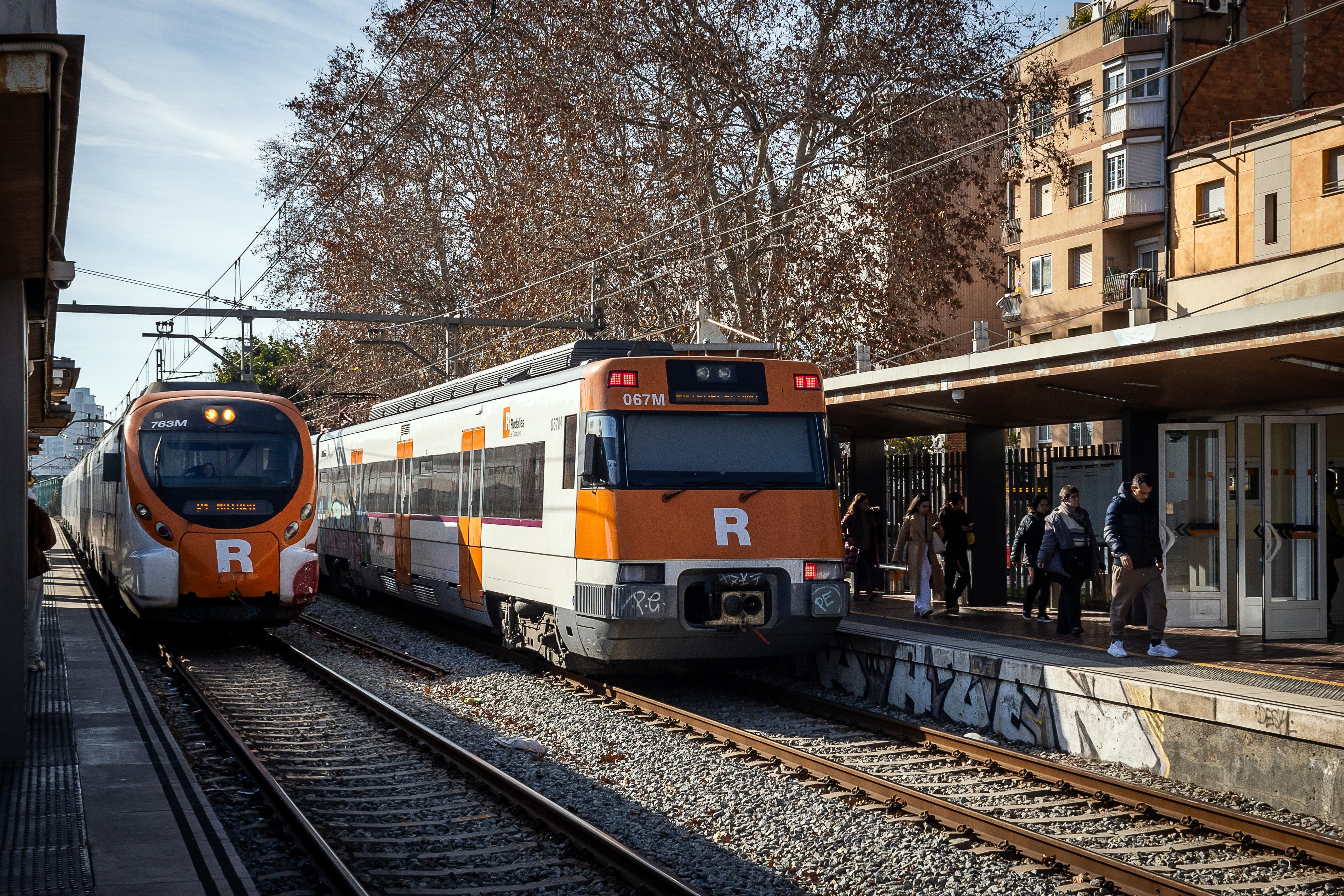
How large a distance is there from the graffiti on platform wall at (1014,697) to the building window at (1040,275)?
104 feet

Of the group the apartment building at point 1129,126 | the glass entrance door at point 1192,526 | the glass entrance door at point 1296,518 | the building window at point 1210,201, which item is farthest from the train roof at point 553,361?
the apartment building at point 1129,126

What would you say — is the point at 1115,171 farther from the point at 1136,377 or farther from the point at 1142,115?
the point at 1136,377

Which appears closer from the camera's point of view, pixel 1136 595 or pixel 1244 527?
pixel 1136 595

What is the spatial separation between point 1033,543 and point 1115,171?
26.0m

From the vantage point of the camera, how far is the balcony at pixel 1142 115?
3756 centimetres

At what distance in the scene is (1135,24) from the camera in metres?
37.1

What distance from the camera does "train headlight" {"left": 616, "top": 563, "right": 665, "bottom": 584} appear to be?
11.4m

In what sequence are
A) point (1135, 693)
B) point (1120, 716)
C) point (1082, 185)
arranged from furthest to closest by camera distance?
point (1082, 185), point (1120, 716), point (1135, 693)

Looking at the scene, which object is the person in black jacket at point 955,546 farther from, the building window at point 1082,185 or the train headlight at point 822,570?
the building window at point 1082,185

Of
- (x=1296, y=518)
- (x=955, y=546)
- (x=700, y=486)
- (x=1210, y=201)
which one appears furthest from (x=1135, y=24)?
(x=700, y=486)

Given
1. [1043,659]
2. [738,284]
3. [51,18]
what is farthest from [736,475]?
[738,284]

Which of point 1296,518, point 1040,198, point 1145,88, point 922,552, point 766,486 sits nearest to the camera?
point 766,486

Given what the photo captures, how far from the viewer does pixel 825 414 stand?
12.4 m

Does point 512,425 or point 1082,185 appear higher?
point 1082,185
